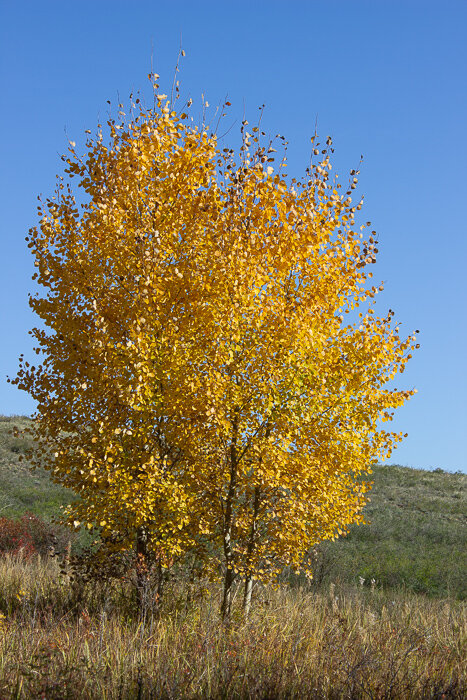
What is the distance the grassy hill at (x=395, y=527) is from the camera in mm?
20094

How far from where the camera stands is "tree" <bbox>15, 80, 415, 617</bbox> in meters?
8.20

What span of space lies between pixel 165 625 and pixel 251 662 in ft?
6.54

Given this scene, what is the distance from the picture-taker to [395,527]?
1095 inches

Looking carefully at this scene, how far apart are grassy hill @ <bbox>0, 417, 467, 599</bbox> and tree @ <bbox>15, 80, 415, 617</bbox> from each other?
660 centimetres

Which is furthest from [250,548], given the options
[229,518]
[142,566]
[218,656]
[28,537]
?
[28,537]

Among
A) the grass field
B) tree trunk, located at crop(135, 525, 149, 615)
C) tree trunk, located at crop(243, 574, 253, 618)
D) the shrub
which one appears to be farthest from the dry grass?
the shrub

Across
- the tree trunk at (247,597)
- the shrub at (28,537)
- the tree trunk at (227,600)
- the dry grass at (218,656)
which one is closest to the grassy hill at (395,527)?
the shrub at (28,537)

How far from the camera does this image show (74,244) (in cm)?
905

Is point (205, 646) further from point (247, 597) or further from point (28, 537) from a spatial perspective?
point (28, 537)

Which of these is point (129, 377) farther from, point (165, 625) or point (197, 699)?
point (197, 699)

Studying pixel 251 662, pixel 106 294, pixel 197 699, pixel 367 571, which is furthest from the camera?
pixel 367 571

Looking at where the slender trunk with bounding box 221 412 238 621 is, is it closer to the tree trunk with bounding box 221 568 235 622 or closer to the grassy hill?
the tree trunk with bounding box 221 568 235 622

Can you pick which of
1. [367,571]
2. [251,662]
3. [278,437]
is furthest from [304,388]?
[367,571]

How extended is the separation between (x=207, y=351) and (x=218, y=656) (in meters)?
3.71
